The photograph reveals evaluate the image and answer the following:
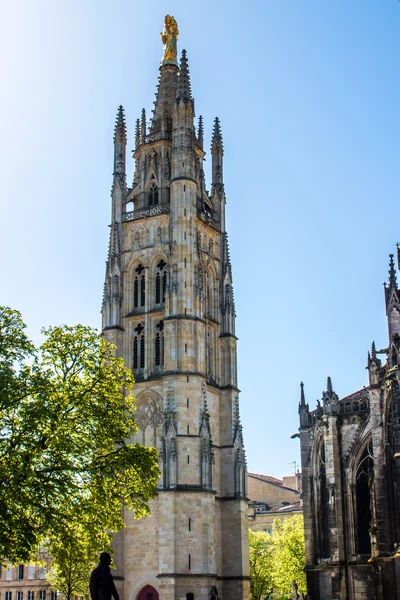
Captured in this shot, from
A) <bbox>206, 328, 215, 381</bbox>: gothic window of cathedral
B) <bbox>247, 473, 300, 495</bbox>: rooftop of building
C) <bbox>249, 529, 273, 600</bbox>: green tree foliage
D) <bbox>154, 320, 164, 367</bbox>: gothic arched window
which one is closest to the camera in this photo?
<bbox>154, 320, 164, 367</bbox>: gothic arched window

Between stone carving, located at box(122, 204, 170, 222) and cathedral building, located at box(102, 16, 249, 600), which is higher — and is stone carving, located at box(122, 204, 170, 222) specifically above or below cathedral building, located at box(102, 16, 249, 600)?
above

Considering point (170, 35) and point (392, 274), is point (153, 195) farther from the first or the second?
point (392, 274)

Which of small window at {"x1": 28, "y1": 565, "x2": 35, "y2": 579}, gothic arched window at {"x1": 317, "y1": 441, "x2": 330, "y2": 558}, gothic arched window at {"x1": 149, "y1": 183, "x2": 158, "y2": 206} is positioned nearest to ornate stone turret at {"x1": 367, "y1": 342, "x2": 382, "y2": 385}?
gothic arched window at {"x1": 317, "y1": 441, "x2": 330, "y2": 558}

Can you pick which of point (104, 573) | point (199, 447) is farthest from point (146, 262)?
point (104, 573)

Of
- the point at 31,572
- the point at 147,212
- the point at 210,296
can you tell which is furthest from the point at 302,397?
the point at 31,572

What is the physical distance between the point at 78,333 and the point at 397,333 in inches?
547

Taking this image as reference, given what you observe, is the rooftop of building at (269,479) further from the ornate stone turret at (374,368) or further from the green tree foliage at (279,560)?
the ornate stone turret at (374,368)

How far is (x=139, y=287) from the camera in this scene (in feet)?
187

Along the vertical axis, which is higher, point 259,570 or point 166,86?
point 166,86

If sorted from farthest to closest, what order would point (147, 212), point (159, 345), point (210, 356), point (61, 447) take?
1. point (147, 212)
2. point (210, 356)
3. point (159, 345)
4. point (61, 447)

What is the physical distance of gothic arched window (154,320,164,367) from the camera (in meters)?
54.2

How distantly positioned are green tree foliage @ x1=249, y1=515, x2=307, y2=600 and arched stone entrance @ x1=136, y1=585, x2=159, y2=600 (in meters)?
14.7

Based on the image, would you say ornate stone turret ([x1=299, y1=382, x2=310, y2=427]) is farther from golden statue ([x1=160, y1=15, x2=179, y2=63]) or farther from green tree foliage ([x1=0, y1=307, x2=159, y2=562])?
golden statue ([x1=160, y1=15, x2=179, y2=63])

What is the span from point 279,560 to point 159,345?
21070mm
